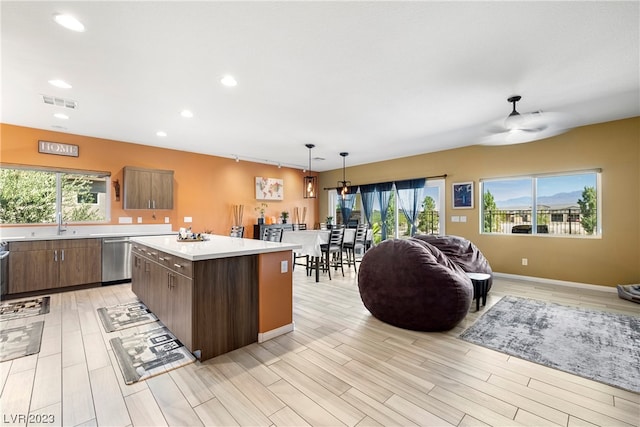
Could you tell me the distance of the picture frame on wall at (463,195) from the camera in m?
5.84

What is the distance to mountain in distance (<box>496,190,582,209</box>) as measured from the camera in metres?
4.80

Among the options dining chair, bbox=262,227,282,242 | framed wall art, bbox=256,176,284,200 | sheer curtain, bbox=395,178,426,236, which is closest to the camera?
dining chair, bbox=262,227,282,242

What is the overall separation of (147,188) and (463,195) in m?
6.43

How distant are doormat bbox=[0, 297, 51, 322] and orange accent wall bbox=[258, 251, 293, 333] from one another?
3001 mm

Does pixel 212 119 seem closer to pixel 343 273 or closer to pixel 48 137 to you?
pixel 48 137

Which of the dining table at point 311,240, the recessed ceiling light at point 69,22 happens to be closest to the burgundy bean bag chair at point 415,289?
the dining table at point 311,240

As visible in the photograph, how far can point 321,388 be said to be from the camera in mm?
2004

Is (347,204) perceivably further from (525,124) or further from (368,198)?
(525,124)

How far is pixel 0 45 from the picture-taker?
7.89ft

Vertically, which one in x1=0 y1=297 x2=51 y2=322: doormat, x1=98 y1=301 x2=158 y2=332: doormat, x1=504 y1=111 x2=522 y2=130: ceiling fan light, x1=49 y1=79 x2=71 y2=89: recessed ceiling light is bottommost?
x1=98 y1=301 x2=158 y2=332: doormat

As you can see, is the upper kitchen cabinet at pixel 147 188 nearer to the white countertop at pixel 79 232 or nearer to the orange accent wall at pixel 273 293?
the white countertop at pixel 79 232

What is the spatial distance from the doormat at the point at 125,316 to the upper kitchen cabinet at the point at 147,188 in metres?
2.25

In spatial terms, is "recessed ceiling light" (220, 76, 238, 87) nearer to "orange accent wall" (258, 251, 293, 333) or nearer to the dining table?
"orange accent wall" (258, 251, 293, 333)

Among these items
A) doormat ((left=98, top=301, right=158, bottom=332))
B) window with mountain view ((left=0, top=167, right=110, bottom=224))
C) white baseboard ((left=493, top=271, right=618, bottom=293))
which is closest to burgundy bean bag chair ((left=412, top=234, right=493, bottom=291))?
white baseboard ((left=493, top=271, right=618, bottom=293))
